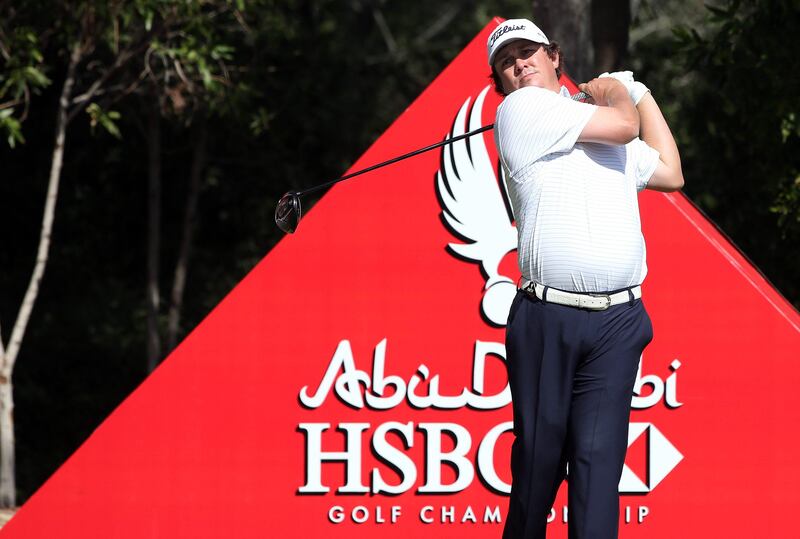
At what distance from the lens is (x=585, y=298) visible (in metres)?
3.45

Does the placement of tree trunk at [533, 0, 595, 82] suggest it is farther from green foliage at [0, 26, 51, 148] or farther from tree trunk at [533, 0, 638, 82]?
green foliage at [0, 26, 51, 148]

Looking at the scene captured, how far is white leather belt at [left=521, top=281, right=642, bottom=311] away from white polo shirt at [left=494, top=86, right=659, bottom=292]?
0.02 meters

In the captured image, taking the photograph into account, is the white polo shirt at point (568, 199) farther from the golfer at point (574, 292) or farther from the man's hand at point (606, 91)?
the man's hand at point (606, 91)

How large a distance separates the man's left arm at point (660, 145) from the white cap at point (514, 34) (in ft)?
1.22

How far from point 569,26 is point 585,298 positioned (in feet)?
16.4

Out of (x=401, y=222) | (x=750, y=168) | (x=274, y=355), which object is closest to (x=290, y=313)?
(x=274, y=355)

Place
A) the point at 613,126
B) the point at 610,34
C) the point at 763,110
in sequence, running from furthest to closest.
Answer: the point at 610,34 → the point at 763,110 → the point at 613,126

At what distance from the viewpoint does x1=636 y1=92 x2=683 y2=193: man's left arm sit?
370 cm

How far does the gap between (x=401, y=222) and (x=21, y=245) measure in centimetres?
806

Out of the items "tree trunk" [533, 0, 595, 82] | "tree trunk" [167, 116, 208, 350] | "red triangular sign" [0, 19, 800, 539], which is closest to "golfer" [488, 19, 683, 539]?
"red triangular sign" [0, 19, 800, 539]

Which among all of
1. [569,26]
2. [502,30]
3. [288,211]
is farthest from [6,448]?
[502,30]

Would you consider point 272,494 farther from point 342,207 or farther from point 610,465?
point 610,465

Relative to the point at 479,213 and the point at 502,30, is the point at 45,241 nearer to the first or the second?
the point at 479,213

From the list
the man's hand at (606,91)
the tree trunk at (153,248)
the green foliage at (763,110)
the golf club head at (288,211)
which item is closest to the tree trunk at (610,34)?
the green foliage at (763,110)
